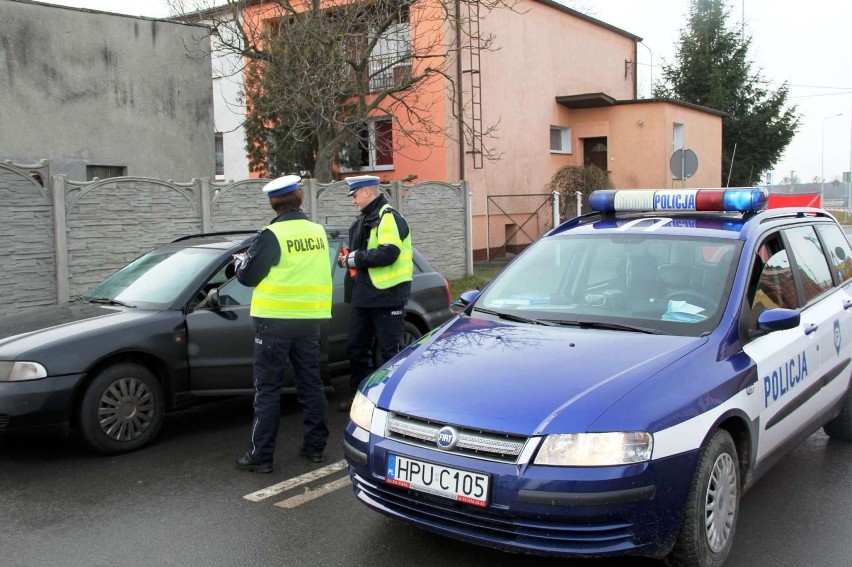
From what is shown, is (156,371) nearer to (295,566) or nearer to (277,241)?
(277,241)

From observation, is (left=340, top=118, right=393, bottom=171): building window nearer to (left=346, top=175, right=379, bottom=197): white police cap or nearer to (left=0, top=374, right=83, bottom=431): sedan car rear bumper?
(left=346, top=175, right=379, bottom=197): white police cap

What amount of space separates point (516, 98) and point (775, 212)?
18144 mm

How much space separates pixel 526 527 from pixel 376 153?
61.8 ft

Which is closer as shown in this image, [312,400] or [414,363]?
[414,363]

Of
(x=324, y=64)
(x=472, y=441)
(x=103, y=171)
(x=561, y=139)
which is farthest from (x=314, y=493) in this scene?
(x=561, y=139)

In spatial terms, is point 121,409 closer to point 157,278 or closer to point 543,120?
point 157,278

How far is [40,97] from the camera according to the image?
1380 cm

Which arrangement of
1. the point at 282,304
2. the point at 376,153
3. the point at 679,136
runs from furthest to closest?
the point at 679,136 < the point at 376,153 < the point at 282,304

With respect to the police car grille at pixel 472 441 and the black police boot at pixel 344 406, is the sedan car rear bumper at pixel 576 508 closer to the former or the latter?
the police car grille at pixel 472 441

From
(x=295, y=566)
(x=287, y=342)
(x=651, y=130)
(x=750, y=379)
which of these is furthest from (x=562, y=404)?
(x=651, y=130)

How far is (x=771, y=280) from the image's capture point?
446cm

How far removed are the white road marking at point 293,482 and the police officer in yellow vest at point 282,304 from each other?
0.25m

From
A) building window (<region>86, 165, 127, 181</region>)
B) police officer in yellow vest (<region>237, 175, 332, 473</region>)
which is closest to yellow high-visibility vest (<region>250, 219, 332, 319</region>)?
police officer in yellow vest (<region>237, 175, 332, 473</region>)

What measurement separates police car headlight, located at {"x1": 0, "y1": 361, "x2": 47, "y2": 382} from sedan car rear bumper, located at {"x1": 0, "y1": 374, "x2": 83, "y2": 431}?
0.03 m
